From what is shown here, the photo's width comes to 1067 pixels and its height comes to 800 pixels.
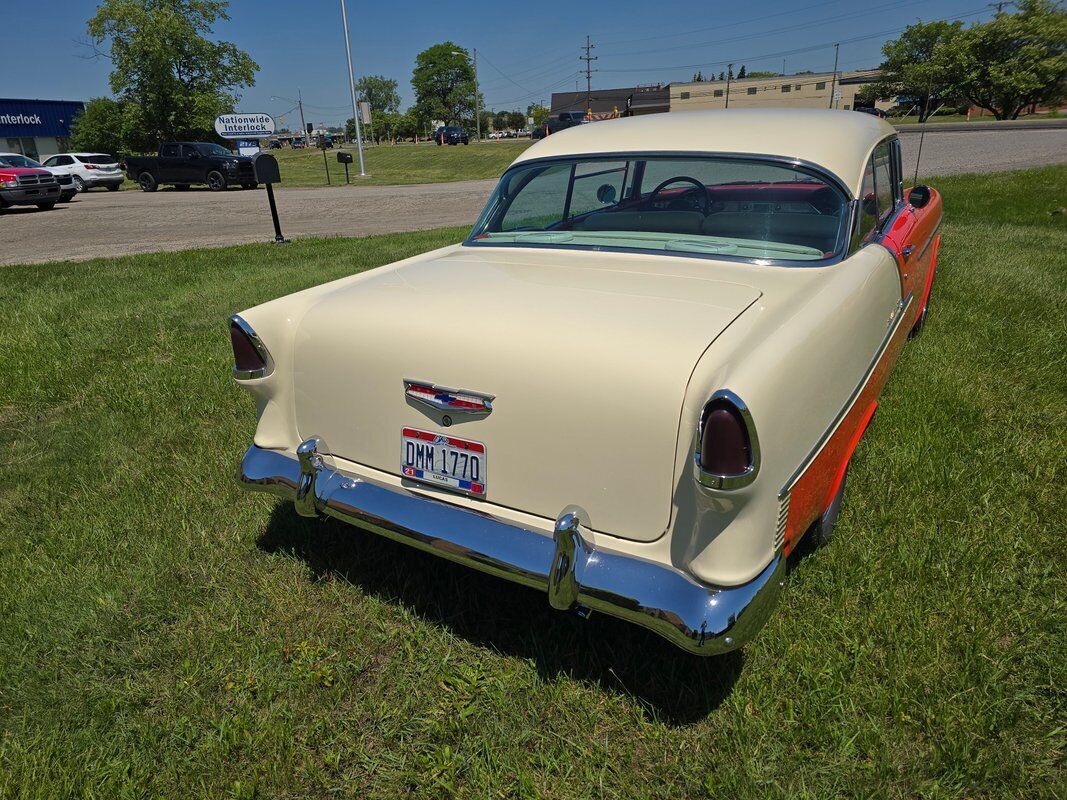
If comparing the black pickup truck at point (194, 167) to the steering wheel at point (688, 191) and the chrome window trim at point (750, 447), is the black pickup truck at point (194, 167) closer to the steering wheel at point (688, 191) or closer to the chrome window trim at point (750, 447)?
the steering wheel at point (688, 191)

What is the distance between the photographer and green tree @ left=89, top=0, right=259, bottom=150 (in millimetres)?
36281

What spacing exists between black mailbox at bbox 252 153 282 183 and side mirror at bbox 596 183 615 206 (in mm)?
5753

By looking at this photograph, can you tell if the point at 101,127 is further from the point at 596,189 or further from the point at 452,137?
the point at 596,189

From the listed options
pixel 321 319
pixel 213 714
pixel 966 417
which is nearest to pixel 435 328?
pixel 321 319

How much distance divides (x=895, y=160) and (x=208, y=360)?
183 inches

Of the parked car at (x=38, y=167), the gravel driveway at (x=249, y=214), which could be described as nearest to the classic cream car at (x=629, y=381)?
the gravel driveway at (x=249, y=214)

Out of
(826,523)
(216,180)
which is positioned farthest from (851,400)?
(216,180)

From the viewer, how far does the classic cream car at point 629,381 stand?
5.70 feet

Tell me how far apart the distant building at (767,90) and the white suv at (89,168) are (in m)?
44.0

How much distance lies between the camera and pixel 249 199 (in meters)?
18.9

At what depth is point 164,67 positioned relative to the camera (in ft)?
121

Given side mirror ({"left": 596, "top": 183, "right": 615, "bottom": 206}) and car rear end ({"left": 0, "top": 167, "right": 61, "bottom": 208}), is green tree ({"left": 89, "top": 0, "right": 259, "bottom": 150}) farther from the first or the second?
side mirror ({"left": 596, "top": 183, "right": 615, "bottom": 206})

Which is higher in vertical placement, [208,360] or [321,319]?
[321,319]

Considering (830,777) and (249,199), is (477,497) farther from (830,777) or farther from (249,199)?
(249,199)
